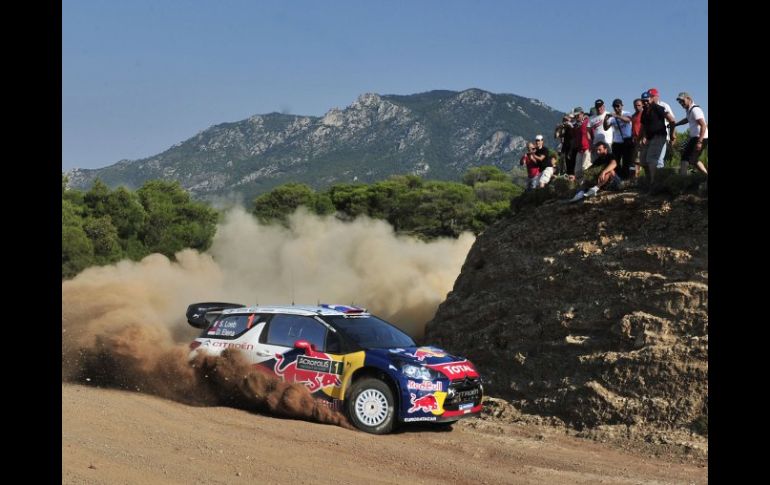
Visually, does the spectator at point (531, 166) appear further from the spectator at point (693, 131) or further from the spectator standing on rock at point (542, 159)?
the spectator at point (693, 131)

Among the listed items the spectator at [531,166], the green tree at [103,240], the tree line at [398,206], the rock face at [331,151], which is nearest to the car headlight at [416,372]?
the spectator at [531,166]

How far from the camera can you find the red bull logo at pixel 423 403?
10914 mm

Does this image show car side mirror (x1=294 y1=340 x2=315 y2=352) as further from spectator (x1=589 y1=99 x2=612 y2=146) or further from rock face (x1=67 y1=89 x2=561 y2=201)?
rock face (x1=67 y1=89 x2=561 y2=201)

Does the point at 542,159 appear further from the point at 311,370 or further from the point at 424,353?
the point at 311,370

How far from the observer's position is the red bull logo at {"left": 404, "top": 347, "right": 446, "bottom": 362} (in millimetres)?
11383

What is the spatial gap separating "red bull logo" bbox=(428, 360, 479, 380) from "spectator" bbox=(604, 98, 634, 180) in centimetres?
560

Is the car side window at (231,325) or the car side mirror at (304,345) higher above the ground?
the car side window at (231,325)

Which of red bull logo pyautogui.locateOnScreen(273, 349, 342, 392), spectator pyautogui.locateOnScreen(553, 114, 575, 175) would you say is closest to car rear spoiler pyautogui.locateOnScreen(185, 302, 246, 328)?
red bull logo pyautogui.locateOnScreen(273, 349, 342, 392)

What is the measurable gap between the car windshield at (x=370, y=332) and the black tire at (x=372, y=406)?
0.66 m

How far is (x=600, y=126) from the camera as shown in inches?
595

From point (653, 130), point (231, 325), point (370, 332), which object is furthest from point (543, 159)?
point (231, 325)
